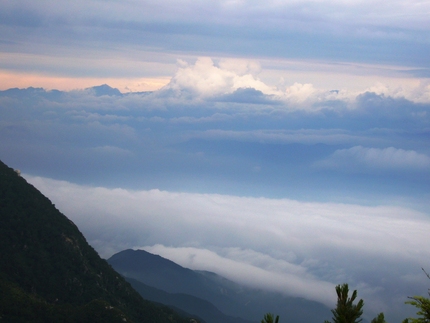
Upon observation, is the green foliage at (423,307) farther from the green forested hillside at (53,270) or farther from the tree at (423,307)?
the green forested hillside at (53,270)

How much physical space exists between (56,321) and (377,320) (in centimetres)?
7512

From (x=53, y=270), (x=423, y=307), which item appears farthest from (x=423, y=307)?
(x=53, y=270)

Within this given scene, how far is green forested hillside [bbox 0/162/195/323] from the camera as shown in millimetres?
91688

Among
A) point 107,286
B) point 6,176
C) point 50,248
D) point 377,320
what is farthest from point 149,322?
point 377,320

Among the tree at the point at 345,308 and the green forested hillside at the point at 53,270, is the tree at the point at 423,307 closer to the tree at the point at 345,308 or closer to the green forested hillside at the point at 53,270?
the tree at the point at 345,308

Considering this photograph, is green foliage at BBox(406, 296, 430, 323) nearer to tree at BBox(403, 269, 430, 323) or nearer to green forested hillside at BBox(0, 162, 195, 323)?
tree at BBox(403, 269, 430, 323)

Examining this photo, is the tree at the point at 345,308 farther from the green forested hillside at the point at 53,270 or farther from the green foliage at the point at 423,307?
the green forested hillside at the point at 53,270

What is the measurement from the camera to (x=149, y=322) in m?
113

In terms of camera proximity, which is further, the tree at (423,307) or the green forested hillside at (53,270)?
the green forested hillside at (53,270)

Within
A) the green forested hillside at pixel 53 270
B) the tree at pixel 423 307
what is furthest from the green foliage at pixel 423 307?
the green forested hillside at pixel 53 270

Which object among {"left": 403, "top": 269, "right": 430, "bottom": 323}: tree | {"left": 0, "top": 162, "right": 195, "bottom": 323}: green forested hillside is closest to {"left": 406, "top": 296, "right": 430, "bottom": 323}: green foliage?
{"left": 403, "top": 269, "right": 430, "bottom": 323}: tree

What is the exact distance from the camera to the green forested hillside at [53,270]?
9169cm

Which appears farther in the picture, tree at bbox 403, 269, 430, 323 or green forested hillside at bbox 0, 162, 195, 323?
green forested hillside at bbox 0, 162, 195, 323

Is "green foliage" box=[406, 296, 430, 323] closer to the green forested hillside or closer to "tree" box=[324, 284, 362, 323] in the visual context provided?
"tree" box=[324, 284, 362, 323]
